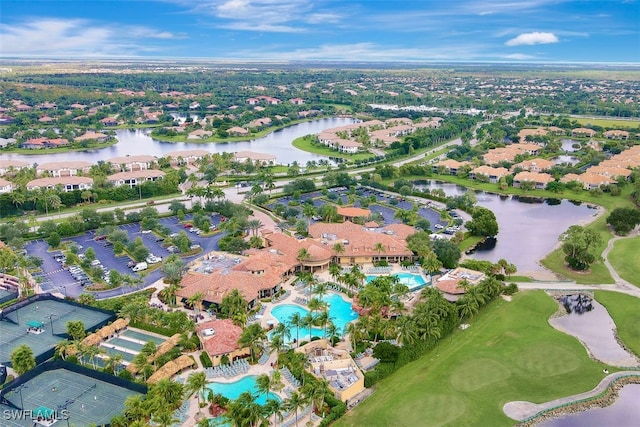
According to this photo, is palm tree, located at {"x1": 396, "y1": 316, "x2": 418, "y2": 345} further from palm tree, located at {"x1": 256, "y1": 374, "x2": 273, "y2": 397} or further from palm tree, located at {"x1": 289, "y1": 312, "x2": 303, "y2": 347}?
palm tree, located at {"x1": 256, "y1": 374, "x2": 273, "y2": 397}

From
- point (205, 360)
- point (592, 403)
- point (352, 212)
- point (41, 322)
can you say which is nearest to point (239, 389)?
point (205, 360)

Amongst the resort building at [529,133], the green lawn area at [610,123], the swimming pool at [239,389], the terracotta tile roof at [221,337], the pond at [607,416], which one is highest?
the resort building at [529,133]

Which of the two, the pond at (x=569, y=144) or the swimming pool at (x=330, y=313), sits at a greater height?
the swimming pool at (x=330, y=313)

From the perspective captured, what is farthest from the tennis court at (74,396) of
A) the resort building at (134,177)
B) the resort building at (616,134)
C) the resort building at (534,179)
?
the resort building at (616,134)

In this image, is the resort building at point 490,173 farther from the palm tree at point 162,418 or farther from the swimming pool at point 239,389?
the palm tree at point 162,418

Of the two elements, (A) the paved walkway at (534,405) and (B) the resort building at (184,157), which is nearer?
(A) the paved walkway at (534,405)

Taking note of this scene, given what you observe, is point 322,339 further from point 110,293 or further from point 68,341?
point 110,293

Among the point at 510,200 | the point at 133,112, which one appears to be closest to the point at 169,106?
the point at 133,112

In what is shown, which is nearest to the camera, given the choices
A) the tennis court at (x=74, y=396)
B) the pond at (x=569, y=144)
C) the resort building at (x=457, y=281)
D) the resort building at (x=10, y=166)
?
the tennis court at (x=74, y=396)
